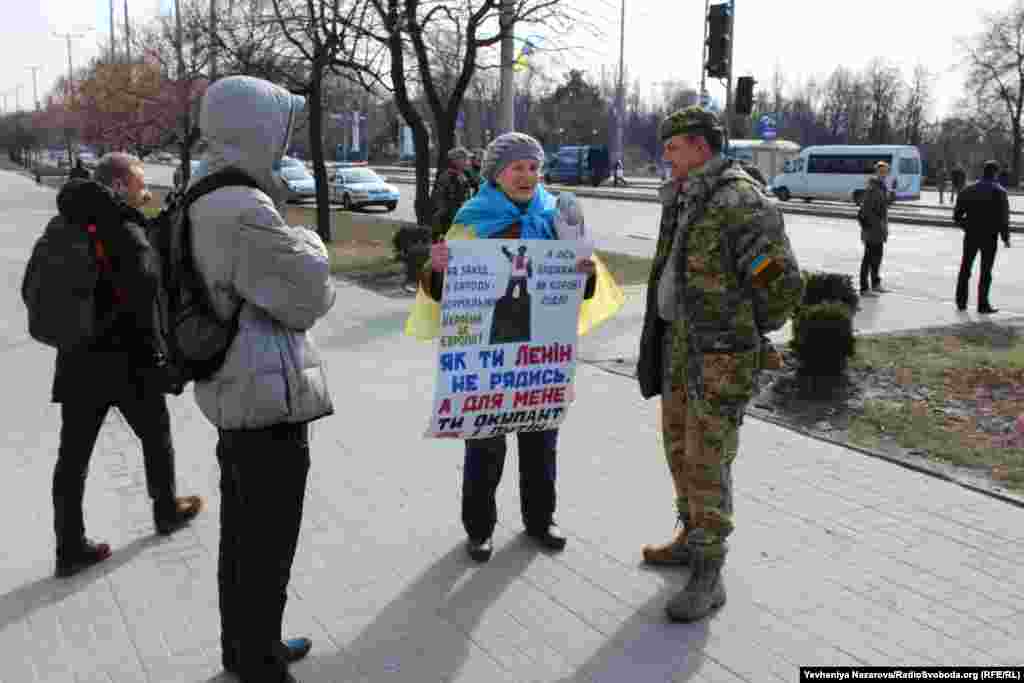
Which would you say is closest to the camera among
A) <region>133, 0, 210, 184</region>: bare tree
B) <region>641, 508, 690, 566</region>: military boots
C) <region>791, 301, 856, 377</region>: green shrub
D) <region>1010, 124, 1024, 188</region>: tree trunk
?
<region>641, 508, 690, 566</region>: military boots

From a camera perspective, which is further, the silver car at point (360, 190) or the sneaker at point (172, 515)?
the silver car at point (360, 190)

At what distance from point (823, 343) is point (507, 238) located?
411cm

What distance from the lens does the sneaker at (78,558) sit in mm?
4004

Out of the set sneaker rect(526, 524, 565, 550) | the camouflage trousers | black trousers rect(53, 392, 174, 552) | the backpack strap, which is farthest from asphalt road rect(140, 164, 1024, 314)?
the backpack strap

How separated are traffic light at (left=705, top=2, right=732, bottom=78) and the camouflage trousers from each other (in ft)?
40.1

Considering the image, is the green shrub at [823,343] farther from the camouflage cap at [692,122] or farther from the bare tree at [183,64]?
the bare tree at [183,64]

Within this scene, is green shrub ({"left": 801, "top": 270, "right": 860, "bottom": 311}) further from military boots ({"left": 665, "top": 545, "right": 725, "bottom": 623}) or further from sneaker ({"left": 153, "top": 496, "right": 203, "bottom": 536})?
sneaker ({"left": 153, "top": 496, "right": 203, "bottom": 536})

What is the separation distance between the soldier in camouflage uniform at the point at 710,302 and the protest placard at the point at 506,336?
0.48 metres

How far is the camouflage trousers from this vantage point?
138 inches

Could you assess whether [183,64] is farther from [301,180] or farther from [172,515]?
[172,515]

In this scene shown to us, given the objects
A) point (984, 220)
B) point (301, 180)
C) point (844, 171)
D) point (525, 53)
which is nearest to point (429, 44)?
point (525, 53)

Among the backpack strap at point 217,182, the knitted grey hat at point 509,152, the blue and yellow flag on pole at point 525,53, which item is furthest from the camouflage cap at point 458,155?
the backpack strap at point 217,182

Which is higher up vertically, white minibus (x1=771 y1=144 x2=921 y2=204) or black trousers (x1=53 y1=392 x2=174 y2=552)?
white minibus (x1=771 y1=144 x2=921 y2=204)

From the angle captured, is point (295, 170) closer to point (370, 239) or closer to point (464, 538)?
point (370, 239)
